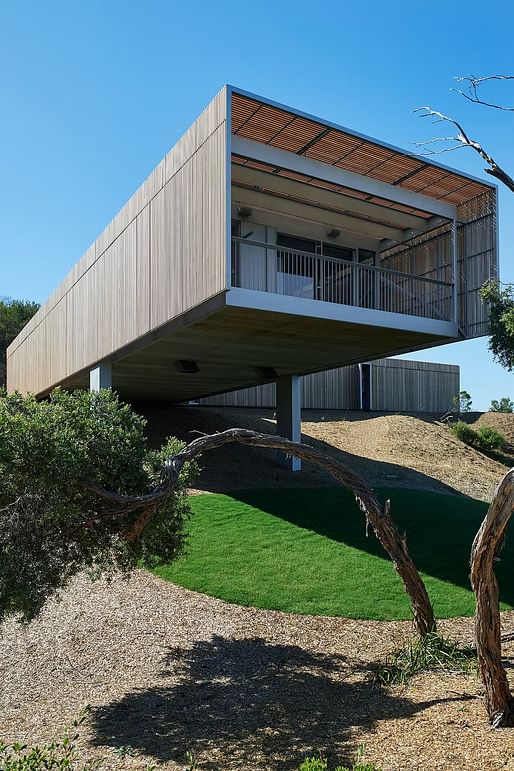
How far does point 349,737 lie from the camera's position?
4.59 m

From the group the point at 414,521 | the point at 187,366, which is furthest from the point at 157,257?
the point at 414,521

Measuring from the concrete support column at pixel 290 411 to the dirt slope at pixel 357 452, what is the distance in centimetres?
42

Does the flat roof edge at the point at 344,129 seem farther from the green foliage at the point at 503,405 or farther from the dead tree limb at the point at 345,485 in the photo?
the green foliage at the point at 503,405

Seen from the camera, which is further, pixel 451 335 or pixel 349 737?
pixel 451 335

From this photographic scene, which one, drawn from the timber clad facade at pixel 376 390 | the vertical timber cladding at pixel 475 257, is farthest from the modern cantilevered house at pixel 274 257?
the timber clad facade at pixel 376 390

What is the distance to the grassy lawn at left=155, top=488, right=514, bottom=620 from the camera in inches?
316

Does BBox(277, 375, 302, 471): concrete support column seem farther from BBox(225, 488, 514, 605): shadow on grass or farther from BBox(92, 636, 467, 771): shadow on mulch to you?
BBox(92, 636, 467, 771): shadow on mulch

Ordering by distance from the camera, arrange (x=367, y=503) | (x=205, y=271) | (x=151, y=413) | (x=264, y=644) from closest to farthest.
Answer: (x=367, y=503), (x=264, y=644), (x=205, y=271), (x=151, y=413)

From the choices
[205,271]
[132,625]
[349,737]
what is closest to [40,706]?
[132,625]

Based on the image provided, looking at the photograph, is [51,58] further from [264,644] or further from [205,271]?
[264,644]

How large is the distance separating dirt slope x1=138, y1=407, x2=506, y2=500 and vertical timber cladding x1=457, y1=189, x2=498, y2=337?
18.8ft

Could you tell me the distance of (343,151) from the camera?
10.9 metres

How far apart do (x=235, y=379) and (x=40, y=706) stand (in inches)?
484

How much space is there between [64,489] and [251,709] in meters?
2.61
